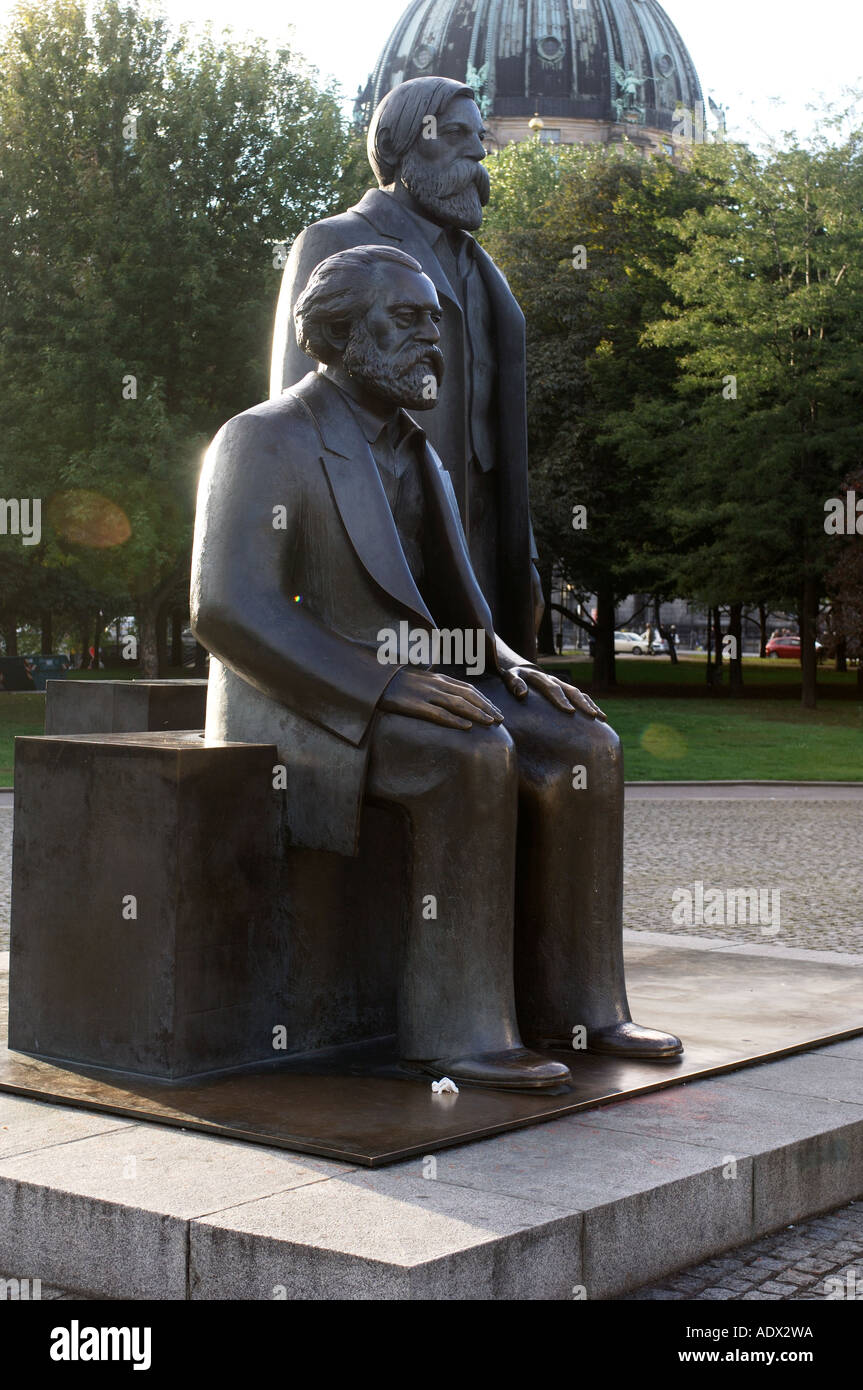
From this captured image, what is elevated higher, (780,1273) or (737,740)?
(737,740)

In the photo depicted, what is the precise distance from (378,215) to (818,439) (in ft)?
83.6

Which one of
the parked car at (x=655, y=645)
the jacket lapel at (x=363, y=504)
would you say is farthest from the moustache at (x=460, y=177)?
the parked car at (x=655, y=645)

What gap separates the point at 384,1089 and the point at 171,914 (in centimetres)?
70

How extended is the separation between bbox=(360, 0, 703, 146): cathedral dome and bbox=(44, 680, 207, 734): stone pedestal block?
280 feet

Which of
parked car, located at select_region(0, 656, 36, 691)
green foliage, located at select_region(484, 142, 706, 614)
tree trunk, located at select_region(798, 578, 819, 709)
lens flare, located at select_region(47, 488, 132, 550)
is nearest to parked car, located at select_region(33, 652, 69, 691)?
parked car, located at select_region(0, 656, 36, 691)

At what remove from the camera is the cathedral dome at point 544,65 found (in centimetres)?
9188

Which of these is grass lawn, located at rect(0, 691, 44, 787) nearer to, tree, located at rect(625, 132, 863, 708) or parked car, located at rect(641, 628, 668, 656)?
tree, located at rect(625, 132, 863, 708)

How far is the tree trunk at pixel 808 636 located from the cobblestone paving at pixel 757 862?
14575mm

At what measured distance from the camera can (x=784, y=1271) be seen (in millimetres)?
4012

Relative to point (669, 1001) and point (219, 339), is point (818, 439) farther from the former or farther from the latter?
point (669, 1001)

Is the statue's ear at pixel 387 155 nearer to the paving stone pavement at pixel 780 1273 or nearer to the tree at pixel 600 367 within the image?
the paving stone pavement at pixel 780 1273

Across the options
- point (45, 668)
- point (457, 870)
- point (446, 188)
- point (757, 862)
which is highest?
point (45, 668)

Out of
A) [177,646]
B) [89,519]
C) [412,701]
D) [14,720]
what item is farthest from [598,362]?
[412,701]

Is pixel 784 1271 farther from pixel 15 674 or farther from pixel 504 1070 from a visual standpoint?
pixel 15 674
